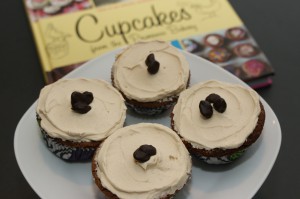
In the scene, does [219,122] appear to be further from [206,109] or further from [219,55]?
[219,55]

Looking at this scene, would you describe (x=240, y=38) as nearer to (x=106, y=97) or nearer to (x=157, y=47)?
(x=157, y=47)

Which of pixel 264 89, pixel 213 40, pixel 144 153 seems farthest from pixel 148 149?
pixel 213 40

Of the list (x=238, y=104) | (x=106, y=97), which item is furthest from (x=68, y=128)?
(x=238, y=104)

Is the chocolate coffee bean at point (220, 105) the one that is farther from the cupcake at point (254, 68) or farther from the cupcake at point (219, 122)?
the cupcake at point (254, 68)

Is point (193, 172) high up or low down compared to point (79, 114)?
down

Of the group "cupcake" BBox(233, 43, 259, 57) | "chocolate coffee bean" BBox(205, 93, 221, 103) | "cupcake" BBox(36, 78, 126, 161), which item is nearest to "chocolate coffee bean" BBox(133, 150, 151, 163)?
"cupcake" BBox(36, 78, 126, 161)

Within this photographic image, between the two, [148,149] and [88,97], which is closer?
[148,149]

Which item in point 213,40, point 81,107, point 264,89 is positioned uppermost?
point 81,107

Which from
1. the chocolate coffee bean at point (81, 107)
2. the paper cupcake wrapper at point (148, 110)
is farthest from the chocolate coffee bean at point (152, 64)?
the chocolate coffee bean at point (81, 107)
